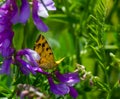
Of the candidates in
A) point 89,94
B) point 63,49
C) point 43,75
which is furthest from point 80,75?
point 63,49

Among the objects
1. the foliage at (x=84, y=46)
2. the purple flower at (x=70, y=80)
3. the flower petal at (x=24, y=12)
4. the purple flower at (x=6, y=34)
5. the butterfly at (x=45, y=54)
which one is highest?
the flower petal at (x=24, y=12)

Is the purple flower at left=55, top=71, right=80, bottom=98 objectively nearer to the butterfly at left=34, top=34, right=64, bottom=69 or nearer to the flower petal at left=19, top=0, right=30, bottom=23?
the butterfly at left=34, top=34, right=64, bottom=69

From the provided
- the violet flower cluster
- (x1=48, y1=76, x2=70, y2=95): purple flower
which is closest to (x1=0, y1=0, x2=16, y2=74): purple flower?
the violet flower cluster

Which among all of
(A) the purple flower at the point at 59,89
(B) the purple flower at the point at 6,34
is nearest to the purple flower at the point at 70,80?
(A) the purple flower at the point at 59,89

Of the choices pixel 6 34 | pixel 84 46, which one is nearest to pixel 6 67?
pixel 6 34

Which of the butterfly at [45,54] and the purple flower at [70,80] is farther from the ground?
the butterfly at [45,54]

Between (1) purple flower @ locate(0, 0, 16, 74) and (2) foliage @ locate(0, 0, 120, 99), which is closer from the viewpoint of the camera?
(1) purple flower @ locate(0, 0, 16, 74)

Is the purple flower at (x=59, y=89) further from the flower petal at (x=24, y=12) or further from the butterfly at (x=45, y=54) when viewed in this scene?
the flower petal at (x=24, y=12)

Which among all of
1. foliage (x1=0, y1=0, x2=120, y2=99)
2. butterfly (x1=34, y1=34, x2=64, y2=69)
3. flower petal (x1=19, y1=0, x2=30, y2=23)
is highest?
flower petal (x1=19, y1=0, x2=30, y2=23)

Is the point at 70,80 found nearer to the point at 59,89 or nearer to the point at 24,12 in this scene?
the point at 59,89
